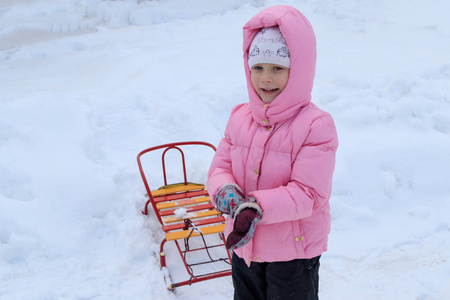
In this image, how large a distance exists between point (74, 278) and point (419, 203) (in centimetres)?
301

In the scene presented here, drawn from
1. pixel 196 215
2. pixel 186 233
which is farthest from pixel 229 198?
pixel 196 215

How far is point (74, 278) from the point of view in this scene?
123 inches

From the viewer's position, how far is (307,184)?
1805mm

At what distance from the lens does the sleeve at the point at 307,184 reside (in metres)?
1.76

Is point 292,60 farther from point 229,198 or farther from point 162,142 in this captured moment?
point 162,142

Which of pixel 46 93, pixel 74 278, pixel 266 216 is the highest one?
pixel 266 216

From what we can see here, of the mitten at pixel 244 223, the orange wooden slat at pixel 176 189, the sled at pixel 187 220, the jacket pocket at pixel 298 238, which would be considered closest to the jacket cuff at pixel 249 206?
the mitten at pixel 244 223

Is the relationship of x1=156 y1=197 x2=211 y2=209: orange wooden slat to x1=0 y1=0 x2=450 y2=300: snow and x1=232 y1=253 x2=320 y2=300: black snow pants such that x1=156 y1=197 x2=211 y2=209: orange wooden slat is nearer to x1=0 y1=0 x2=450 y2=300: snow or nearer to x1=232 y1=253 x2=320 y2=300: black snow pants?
x1=0 y1=0 x2=450 y2=300: snow

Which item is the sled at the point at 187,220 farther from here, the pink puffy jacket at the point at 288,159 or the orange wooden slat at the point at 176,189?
the pink puffy jacket at the point at 288,159

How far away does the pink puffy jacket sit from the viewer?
1.80 meters

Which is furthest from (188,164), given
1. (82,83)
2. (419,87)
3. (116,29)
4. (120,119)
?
(116,29)

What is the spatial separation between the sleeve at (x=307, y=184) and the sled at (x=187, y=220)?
146 cm

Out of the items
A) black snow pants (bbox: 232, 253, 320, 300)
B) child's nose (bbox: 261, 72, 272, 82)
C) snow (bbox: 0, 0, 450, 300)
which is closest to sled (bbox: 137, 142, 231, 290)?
snow (bbox: 0, 0, 450, 300)

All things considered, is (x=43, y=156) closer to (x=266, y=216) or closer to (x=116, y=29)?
(x=266, y=216)
